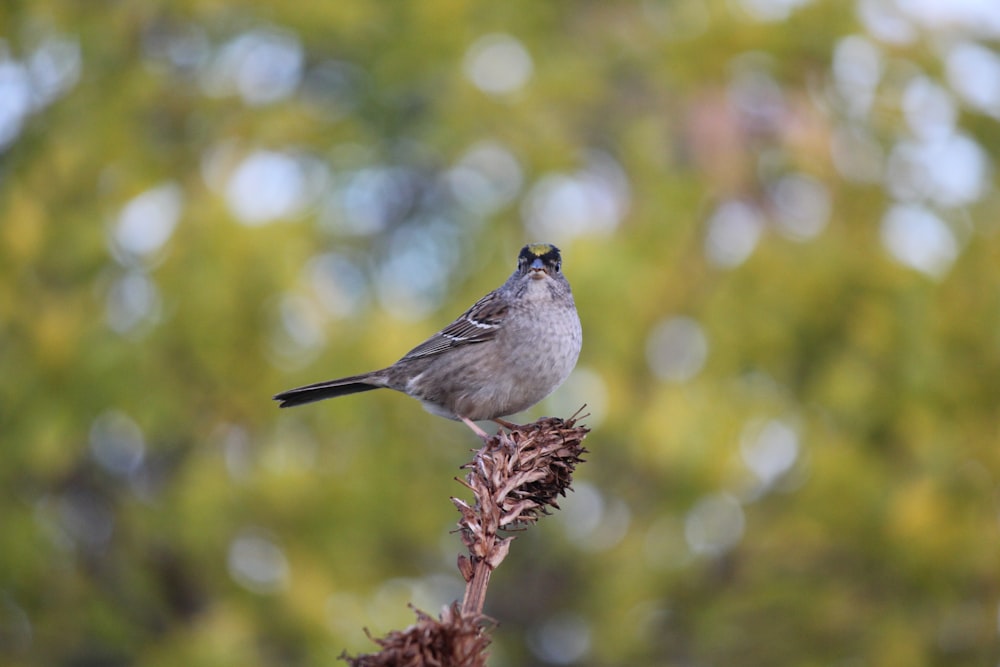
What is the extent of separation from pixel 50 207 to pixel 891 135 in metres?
8.57

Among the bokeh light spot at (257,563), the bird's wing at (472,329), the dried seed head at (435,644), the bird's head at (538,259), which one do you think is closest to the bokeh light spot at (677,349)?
the bokeh light spot at (257,563)

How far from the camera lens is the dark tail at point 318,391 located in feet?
14.4

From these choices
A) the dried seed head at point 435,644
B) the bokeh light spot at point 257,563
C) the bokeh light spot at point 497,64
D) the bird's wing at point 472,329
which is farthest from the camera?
the bokeh light spot at point 497,64

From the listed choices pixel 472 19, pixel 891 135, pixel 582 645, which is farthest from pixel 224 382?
pixel 472 19

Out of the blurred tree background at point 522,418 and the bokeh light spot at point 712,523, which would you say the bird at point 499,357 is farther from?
the bokeh light spot at point 712,523

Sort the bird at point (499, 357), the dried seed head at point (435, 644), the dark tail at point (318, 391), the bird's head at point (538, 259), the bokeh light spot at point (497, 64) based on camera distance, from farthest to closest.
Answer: the bokeh light spot at point (497, 64), the bird's head at point (538, 259), the bird at point (499, 357), the dark tail at point (318, 391), the dried seed head at point (435, 644)

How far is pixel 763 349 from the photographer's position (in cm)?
1069

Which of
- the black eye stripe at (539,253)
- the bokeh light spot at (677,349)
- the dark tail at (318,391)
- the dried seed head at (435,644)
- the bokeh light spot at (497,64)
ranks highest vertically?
the bokeh light spot at (497,64)

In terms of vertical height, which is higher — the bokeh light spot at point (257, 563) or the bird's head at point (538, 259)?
the bokeh light spot at point (257, 563)

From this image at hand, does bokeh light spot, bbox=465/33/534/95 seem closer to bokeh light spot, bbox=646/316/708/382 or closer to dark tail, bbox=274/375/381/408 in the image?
bokeh light spot, bbox=646/316/708/382

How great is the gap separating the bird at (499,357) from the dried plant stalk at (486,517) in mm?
1454

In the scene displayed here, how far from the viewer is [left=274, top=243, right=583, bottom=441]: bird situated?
468 centimetres

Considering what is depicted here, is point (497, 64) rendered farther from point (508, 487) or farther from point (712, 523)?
point (508, 487)

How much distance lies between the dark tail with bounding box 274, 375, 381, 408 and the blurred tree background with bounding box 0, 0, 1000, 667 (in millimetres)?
3496
